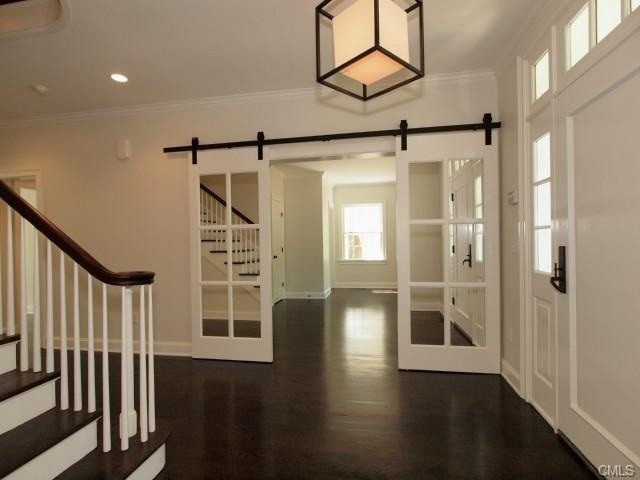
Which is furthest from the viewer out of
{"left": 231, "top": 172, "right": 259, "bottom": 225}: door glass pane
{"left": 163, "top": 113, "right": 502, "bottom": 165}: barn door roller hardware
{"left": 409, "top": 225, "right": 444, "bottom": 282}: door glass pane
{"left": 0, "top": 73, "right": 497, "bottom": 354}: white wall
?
{"left": 409, "top": 225, "right": 444, "bottom": 282}: door glass pane

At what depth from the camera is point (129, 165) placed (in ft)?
11.8

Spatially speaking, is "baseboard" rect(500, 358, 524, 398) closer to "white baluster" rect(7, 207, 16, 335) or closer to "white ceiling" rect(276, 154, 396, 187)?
"white baluster" rect(7, 207, 16, 335)

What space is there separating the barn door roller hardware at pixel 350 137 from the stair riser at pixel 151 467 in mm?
2495

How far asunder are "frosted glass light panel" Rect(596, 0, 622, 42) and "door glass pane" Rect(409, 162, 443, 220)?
3.47 metres

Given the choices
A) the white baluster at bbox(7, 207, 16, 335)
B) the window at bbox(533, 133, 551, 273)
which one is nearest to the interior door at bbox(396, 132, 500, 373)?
the window at bbox(533, 133, 551, 273)

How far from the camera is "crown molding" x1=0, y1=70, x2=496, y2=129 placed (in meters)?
2.95

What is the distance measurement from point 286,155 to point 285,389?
2.17 meters

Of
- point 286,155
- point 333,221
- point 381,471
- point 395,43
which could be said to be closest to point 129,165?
point 286,155

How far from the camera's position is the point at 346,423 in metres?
2.18

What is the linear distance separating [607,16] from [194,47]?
8.46 feet

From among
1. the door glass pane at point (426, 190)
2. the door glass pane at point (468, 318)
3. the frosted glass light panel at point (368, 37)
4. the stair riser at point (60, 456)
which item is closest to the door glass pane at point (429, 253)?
the door glass pane at point (426, 190)

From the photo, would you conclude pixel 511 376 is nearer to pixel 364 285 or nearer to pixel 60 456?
pixel 60 456

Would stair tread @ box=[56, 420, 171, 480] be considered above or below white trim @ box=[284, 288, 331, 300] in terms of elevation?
above

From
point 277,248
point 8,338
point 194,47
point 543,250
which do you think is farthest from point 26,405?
point 277,248
